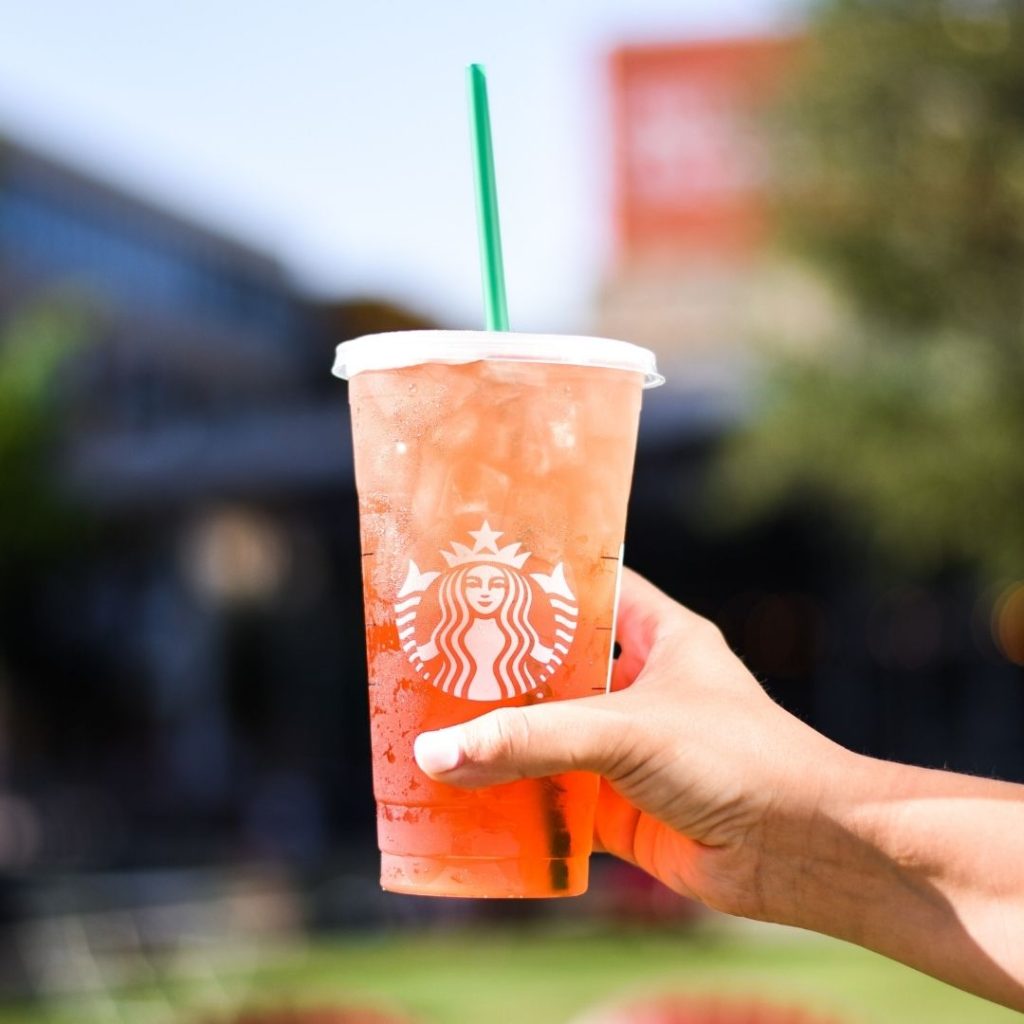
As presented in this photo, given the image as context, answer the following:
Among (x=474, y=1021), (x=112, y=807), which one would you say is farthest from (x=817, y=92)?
(x=112, y=807)

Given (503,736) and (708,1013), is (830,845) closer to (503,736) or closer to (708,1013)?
(503,736)

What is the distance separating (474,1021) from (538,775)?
11397 mm

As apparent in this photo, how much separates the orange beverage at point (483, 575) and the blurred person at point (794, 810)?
9 centimetres

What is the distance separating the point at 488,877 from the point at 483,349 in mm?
563

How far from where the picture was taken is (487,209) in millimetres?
1893

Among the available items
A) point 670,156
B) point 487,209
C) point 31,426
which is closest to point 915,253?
point 31,426

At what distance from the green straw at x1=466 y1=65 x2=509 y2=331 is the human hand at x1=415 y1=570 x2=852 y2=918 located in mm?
411

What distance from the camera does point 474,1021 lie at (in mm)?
12422

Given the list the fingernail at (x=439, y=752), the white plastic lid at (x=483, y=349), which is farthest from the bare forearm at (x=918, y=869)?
the white plastic lid at (x=483, y=349)

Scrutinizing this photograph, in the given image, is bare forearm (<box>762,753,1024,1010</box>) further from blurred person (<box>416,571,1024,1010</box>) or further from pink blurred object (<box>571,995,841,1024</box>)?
pink blurred object (<box>571,995,841,1024</box>)

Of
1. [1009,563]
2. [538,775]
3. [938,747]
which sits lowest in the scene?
[938,747]

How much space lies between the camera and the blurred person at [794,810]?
1628mm

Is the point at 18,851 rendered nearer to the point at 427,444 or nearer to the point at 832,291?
the point at 832,291

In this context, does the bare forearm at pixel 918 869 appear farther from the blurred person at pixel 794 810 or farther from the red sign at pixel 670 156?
the red sign at pixel 670 156
